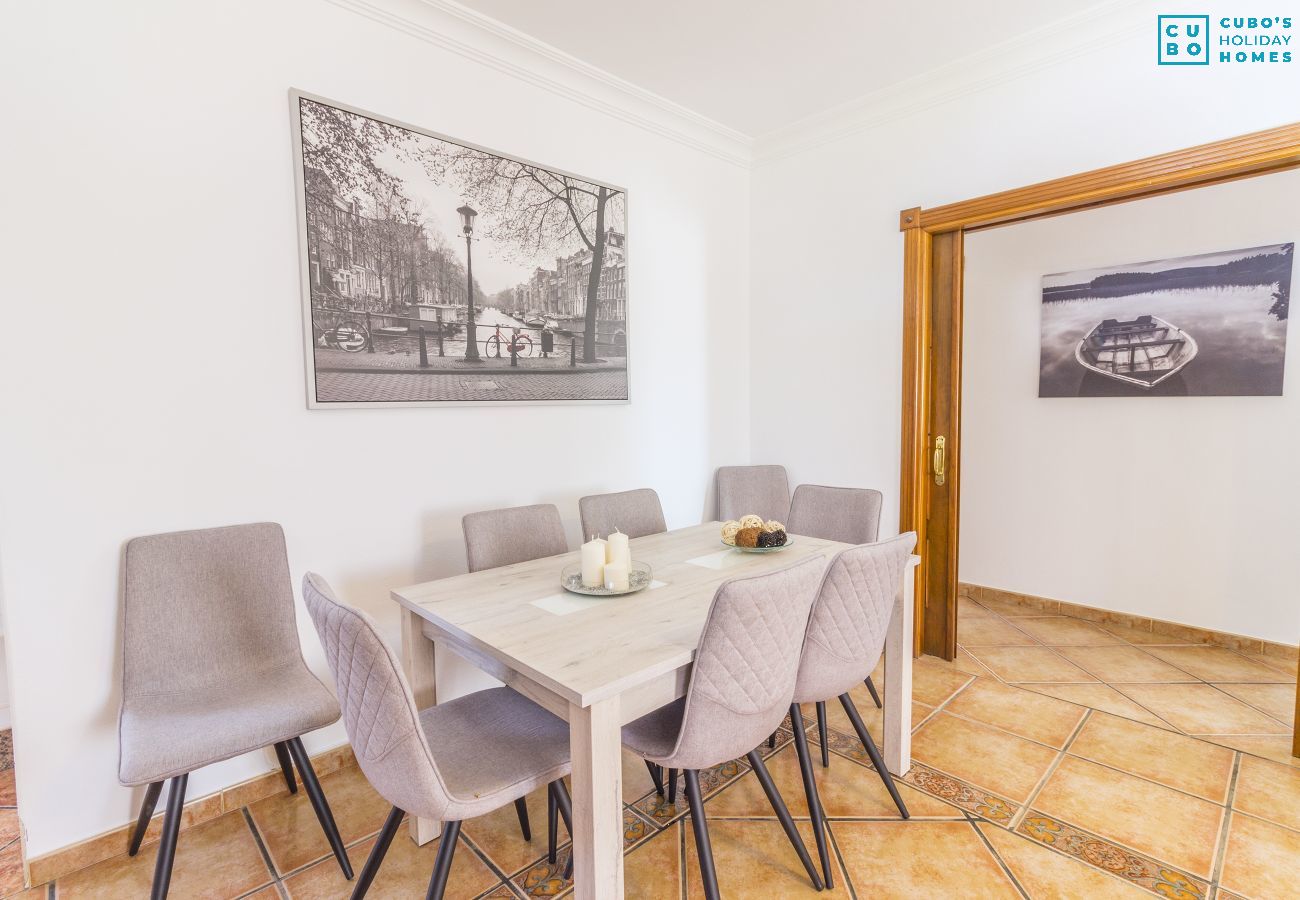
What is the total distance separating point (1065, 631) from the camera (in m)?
3.38

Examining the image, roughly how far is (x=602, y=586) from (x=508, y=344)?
1.22 metres

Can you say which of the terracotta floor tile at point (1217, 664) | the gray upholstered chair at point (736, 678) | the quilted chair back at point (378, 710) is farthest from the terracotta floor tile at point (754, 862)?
Result: the terracotta floor tile at point (1217, 664)

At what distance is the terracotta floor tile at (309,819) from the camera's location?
1.80m

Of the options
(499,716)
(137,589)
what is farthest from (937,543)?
(137,589)

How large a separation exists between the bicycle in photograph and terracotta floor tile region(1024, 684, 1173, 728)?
8.60 ft

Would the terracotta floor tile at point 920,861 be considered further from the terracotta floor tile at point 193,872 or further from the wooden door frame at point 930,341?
the terracotta floor tile at point 193,872

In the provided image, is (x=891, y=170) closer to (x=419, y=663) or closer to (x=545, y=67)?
(x=545, y=67)

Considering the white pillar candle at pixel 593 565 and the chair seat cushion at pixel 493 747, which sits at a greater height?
the white pillar candle at pixel 593 565

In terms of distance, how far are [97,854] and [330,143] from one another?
2.23 meters

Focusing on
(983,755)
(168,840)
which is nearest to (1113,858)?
(983,755)

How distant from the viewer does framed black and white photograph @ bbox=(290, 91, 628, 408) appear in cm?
209

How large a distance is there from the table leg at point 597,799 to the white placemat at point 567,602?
0.39m

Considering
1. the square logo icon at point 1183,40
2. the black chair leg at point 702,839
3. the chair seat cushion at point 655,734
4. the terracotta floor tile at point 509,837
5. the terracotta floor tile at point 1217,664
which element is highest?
the square logo icon at point 1183,40

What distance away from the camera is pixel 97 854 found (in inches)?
69.2
